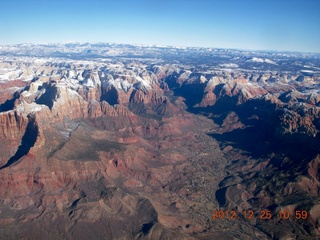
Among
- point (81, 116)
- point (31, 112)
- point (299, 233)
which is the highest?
point (31, 112)

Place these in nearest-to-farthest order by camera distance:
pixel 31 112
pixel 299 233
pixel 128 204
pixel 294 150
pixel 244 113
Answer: pixel 299 233, pixel 128 204, pixel 31 112, pixel 294 150, pixel 244 113

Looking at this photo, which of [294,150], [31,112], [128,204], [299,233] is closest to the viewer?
[299,233]

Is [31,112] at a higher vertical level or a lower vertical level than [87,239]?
higher

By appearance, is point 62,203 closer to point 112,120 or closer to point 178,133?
point 112,120

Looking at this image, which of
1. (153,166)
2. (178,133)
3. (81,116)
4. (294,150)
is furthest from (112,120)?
(294,150)
